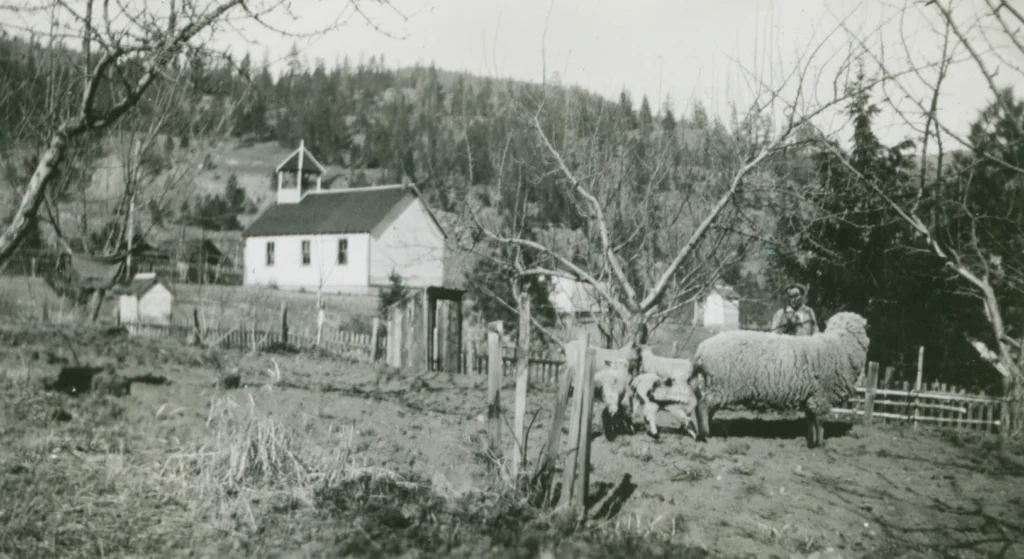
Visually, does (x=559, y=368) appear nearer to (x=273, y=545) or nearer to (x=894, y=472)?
(x=894, y=472)

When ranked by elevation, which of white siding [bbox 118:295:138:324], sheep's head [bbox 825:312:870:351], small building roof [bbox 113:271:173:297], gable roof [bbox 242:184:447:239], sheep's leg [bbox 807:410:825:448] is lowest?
sheep's leg [bbox 807:410:825:448]

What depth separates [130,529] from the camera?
549 cm

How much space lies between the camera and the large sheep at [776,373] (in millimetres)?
10383

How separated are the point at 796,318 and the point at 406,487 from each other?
24.0ft

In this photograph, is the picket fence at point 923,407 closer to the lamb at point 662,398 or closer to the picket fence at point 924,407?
the picket fence at point 924,407

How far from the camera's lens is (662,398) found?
1048 centimetres

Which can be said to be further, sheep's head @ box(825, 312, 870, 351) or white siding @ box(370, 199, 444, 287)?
white siding @ box(370, 199, 444, 287)

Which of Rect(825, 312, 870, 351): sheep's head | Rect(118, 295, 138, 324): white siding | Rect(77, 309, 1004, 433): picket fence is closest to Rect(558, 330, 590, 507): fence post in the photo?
Rect(825, 312, 870, 351): sheep's head

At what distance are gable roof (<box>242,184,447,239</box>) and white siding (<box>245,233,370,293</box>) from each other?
1.52 feet

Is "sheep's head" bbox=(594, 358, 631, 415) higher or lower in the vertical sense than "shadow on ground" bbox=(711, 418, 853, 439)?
higher

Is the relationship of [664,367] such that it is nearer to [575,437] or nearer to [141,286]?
[575,437]

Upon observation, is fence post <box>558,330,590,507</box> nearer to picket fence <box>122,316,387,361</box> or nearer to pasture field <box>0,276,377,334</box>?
picket fence <box>122,316,387,361</box>

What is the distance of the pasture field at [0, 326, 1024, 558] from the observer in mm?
5613

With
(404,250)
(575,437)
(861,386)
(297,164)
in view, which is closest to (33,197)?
(575,437)
